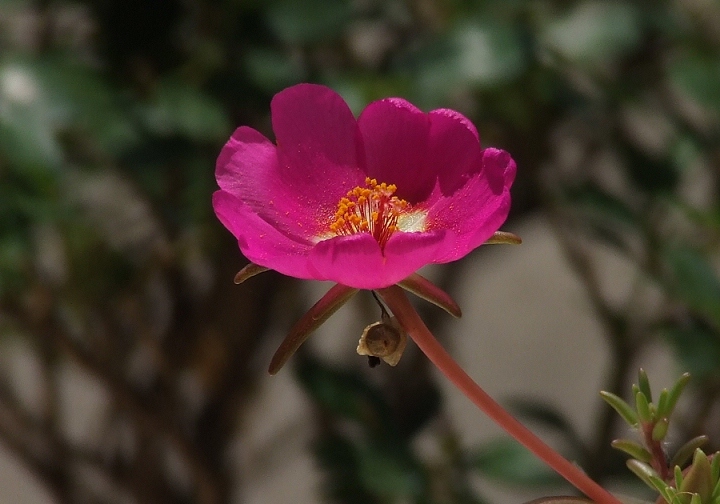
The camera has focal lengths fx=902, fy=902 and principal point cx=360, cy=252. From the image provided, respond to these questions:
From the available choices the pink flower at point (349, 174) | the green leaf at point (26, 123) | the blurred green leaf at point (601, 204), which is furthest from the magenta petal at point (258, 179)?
the blurred green leaf at point (601, 204)

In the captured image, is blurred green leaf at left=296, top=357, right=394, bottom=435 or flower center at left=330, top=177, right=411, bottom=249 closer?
flower center at left=330, top=177, right=411, bottom=249

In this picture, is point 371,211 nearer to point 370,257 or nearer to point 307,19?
point 370,257

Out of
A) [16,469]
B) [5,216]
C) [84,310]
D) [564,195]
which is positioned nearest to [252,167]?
[5,216]

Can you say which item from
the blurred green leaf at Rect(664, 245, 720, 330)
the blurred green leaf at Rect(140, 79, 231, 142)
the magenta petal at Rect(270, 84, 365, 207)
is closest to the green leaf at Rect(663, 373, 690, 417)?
the magenta petal at Rect(270, 84, 365, 207)

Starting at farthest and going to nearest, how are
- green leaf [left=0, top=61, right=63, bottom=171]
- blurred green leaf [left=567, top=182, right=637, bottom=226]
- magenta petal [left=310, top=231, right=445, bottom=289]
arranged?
blurred green leaf [left=567, top=182, right=637, bottom=226] → green leaf [left=0, top=61, right=63, bottom=171] → magenta petal [left=310, top=231, right=445, bottom=289]

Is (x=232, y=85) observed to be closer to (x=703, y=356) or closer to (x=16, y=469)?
(x=703, y=356)

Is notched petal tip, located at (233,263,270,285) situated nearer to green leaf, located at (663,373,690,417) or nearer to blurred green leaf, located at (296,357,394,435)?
green leaf, located at (663,373,690,417)

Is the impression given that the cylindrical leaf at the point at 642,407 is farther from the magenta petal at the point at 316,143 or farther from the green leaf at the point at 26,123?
the green leaf at the point at 26,123
